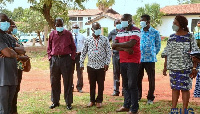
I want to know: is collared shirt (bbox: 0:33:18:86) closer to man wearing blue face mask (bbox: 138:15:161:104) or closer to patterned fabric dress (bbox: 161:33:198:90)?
patterned fabric dress (bbox: 161:33:198:90)

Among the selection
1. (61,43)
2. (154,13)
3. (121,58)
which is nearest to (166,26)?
(154,13)

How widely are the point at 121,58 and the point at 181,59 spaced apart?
1.22m

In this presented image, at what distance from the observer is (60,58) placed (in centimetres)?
602

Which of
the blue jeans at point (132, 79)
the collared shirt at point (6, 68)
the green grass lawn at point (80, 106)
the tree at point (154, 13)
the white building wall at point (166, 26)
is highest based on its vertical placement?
the tree at point (154, 13)

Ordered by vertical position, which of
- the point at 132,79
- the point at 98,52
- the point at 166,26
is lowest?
the point at 132,79

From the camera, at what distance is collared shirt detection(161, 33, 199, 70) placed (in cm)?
489

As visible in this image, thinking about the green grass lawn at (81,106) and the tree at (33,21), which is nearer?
the green grass lawn at (81,106)

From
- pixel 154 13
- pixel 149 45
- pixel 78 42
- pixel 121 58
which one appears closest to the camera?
pixel 121 58

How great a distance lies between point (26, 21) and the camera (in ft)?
103

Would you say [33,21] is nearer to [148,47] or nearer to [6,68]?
[148,47]

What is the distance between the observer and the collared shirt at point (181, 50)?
192 inches

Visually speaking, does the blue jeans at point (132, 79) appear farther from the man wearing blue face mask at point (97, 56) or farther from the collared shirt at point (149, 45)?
the collared shirt at point (149, 45)

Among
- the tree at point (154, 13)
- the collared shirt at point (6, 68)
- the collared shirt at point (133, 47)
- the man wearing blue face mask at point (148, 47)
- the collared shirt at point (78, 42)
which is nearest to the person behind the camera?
the collared shirt at point (6, 68)

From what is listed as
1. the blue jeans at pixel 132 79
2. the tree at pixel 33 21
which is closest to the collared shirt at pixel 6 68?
the blue jeans at pixel 132 79
